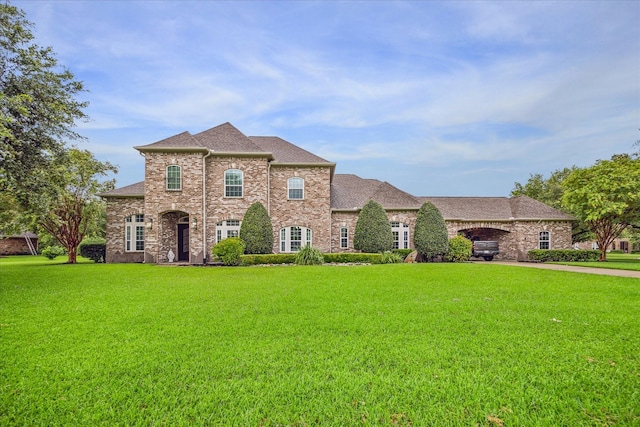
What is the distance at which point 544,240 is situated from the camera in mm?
23703

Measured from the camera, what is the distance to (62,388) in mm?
3518

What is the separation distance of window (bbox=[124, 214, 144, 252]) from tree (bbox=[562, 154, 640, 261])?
101 feet

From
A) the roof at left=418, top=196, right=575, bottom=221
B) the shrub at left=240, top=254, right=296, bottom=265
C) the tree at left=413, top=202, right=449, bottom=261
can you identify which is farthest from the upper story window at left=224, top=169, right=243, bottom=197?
the roof at left=418, top=196, right=575, bottom=221

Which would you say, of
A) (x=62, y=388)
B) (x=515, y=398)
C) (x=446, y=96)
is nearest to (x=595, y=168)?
(x=446, y=96)

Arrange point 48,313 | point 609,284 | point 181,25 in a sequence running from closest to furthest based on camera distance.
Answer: point 48,313 → point 609,284 → point 181,25

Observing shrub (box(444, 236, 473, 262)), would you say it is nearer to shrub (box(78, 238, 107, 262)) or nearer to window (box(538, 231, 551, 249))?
window (box(538, 231, 551, 249))

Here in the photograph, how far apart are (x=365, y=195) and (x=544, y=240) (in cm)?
1416

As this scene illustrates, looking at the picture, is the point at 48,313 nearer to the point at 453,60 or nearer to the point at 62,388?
the point at 62,388

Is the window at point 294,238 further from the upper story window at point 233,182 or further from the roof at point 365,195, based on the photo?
the upper story window at point 233,182

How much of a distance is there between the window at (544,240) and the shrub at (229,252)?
22255mm

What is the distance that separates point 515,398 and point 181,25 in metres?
16.6

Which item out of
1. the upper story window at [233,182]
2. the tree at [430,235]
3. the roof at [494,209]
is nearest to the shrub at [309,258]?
the upper story window at [233,182]

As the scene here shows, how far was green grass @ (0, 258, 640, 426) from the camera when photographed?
10.0 ft

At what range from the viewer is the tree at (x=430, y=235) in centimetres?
2038
